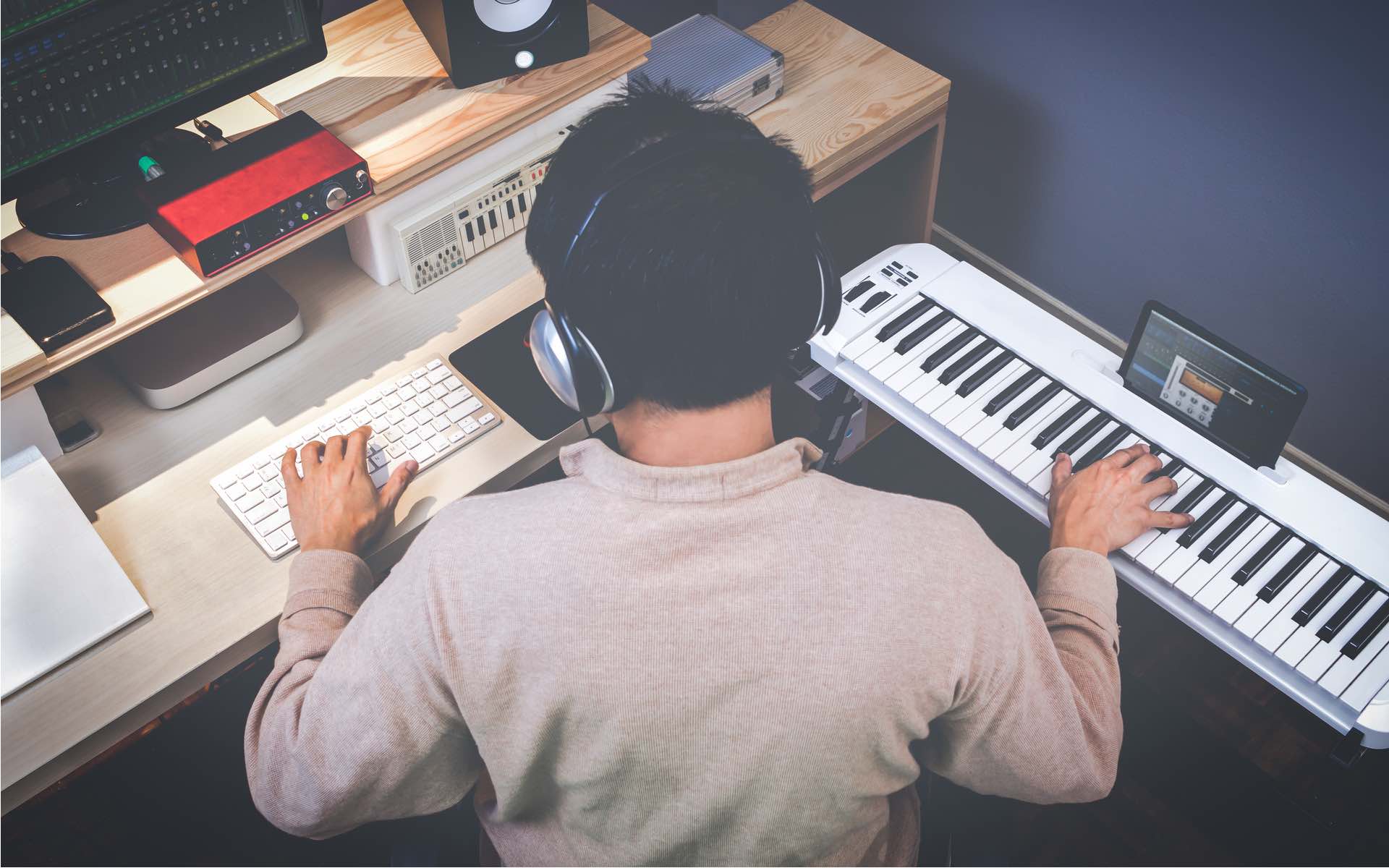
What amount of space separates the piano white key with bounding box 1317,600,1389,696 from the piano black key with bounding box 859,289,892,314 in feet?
2.75

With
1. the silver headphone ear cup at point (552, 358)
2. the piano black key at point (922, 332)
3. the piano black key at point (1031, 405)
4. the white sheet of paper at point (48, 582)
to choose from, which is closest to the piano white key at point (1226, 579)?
the piano black key at point (1031, 405)

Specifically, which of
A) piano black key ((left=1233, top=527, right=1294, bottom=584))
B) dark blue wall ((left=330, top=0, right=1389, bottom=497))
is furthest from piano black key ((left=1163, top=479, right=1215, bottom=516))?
dark blue wall ((left=330, top=0, right=1389, bottom=497))

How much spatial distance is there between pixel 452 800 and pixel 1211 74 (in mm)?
1663

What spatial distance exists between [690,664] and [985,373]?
3.16ft

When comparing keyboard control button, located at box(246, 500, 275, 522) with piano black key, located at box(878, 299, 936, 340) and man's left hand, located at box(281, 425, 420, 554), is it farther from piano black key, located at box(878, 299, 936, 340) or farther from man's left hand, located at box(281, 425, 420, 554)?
piano black key, located at box(878, 299, 936, 340)

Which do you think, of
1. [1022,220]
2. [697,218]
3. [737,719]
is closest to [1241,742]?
[1022,220]

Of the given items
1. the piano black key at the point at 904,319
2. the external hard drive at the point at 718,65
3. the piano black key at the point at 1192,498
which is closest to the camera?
the piano black key at the point at 1192,498

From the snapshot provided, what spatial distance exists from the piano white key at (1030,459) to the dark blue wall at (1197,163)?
599 mm

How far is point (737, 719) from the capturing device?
1035 millimetres

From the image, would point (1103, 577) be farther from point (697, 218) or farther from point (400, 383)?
point (400, 383)

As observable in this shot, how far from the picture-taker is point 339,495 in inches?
61.1

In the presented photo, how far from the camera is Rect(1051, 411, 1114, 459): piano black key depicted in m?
1.72

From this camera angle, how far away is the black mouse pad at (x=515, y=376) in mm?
1715

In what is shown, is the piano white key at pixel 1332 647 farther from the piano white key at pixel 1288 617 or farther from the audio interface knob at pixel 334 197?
the audio interface knob at pixel 334 197
